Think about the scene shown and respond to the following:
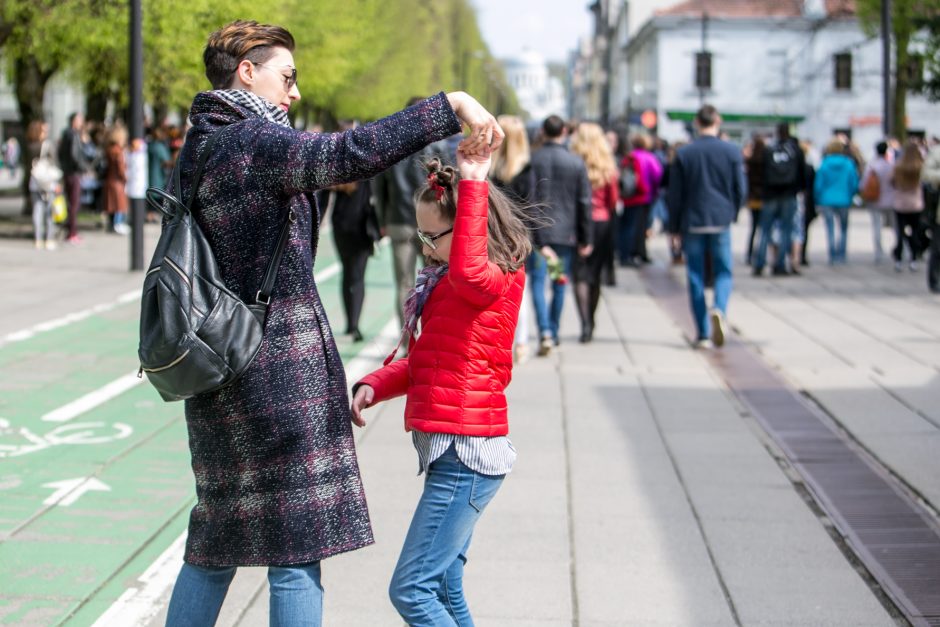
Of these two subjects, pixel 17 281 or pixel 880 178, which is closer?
pixel 17 281

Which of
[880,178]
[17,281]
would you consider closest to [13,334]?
[17,281]

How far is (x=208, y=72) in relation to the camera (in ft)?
10.4

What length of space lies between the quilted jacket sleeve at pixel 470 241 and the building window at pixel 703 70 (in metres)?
69.5

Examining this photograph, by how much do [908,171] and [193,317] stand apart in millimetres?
15754

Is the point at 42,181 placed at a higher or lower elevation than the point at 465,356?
higher

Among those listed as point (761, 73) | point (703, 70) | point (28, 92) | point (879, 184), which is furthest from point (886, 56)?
point (761, 73)

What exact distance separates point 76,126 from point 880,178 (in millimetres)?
11651

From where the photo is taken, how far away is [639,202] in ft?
57.3

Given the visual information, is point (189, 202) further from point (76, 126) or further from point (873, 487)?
point (76, 126)

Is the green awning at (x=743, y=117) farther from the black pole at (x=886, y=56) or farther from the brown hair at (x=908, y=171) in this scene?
the brown hair at (x=908, y=171)

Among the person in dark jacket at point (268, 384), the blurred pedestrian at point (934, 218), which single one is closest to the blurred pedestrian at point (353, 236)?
the blurred pedestrian at point (934, 218)

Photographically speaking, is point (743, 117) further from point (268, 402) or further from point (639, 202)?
point (268, 402)

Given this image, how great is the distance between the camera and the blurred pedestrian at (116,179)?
2192cm

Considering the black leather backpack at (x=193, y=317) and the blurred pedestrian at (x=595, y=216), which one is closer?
the black leather backpack at (x=193, y=317)
